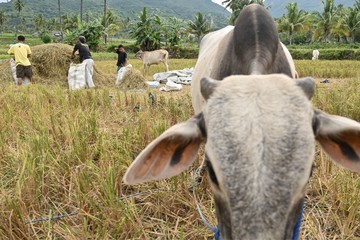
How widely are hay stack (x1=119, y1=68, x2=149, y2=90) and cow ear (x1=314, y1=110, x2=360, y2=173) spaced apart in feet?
26.5

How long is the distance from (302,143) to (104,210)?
153 cm

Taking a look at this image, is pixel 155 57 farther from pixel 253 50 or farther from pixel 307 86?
pixel 307 86

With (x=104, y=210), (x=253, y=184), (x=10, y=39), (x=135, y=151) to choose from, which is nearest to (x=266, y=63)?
(x=253, y=184)

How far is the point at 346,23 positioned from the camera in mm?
41562

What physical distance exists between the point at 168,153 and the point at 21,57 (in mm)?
8079

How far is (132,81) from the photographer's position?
9.46 metres

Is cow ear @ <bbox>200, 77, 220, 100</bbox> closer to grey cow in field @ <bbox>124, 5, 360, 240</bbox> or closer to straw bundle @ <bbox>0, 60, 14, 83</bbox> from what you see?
grey cow in field @ <bbox>124, 5, 360, 240</bbox>

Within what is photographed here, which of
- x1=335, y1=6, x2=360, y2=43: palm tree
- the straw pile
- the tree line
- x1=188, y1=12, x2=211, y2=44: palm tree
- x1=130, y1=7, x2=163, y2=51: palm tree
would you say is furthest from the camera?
x1=188, y1=12, x2=211, y2=44: palm tree

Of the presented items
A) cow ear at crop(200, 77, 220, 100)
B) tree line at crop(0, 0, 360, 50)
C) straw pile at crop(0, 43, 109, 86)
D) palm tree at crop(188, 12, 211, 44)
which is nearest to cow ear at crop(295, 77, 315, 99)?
cow ear at crop(200, 77, 220, 100)

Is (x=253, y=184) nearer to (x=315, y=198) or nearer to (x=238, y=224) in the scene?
(x=238, y=224)

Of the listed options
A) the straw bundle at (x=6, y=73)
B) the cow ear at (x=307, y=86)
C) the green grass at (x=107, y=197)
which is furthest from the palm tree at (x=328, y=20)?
the cow ear at (x=307, y=86)

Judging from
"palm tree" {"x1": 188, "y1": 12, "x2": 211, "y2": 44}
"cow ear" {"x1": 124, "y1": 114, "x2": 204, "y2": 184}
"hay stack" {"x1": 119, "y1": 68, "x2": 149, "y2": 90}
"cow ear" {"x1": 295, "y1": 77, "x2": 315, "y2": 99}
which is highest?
"cow ear" {"x1": 295, "y1": 77, "x2": 315, "y2": 99}

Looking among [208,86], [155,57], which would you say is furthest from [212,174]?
[155,57]

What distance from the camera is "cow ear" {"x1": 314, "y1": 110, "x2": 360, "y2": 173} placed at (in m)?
1.32
